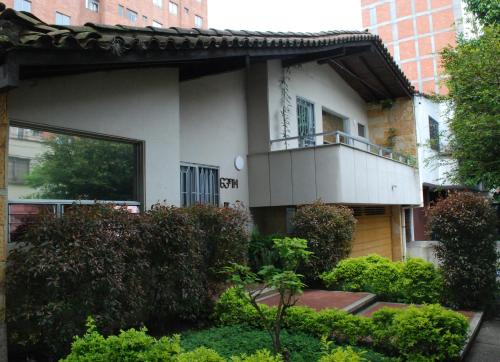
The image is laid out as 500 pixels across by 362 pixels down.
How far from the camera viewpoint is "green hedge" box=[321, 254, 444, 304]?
771 cm

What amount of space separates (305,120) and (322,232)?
465 centimetres

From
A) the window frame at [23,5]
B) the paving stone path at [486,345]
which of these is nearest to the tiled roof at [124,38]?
the paving stone path at [486,345]

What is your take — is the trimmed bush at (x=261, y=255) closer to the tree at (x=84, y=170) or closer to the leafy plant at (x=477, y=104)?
the tree at (x=84, y=170)

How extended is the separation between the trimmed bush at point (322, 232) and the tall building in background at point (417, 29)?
110ft

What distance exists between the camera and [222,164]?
9.85m

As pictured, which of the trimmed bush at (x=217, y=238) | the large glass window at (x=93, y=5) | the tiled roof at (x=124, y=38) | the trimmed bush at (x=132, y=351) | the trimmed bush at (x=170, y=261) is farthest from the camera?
the large glass window at (x=93, y=5)

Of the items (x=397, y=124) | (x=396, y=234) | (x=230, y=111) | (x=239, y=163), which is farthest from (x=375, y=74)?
(x=239, y=163)

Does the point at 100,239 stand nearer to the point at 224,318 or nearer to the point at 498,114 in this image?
the point at 224,318

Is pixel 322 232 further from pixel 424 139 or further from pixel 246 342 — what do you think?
pixel 424 139

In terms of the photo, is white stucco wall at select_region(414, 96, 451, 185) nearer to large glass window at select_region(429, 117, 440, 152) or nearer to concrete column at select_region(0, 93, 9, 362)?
large glass window at select_region(429, 117, 440, 152)

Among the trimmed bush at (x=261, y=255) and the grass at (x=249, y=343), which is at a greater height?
the trimmed bush at (x=261, y=255)

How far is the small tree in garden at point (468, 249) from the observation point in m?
7.14

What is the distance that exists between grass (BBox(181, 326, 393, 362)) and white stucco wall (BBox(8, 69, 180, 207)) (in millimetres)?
2279

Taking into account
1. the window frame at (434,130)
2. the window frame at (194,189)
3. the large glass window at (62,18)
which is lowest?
the window frame at (194,189)
